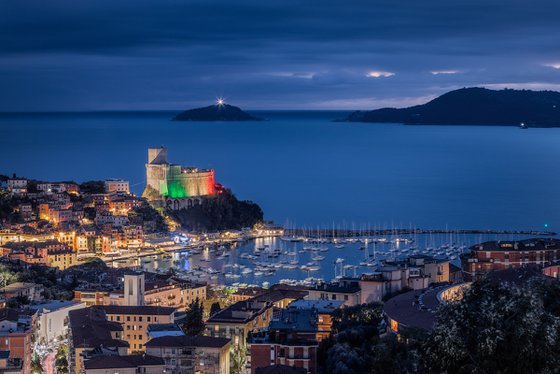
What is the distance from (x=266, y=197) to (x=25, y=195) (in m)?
16.5

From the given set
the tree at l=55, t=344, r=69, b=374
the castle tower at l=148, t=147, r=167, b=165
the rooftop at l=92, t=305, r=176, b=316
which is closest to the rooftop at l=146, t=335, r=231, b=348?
the tree at l=55, t=344, r=69, b=374

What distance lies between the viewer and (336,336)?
13.1 metres

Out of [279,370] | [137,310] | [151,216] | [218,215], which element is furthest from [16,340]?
[218,215]

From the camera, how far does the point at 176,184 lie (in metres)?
39.9

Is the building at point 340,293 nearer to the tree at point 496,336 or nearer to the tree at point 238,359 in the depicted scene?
the tree at point 238,359

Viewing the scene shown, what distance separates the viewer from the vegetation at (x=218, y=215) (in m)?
37.4

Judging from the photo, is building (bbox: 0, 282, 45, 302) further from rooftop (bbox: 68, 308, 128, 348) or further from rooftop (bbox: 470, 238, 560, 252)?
rooftop (bbox: 470, 238, 560, 252)

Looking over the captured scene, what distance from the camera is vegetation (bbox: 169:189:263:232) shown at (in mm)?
37438

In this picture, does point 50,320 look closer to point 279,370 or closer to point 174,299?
point 174,299

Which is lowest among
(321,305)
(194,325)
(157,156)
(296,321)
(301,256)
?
(301,256)

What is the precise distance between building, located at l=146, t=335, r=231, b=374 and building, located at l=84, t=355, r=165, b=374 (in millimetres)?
537

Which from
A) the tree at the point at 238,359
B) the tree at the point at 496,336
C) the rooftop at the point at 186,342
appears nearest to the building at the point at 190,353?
the rooftop at the point at 186,342

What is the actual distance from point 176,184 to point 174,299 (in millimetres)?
19748

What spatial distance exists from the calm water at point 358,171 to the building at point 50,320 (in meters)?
21.3
